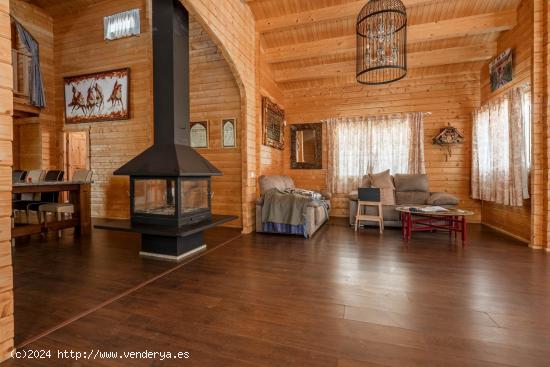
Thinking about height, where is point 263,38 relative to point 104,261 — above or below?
above

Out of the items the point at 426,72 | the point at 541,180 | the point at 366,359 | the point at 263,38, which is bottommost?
the point at 366,359

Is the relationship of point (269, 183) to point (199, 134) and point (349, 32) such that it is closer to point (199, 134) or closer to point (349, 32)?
point (199, 134)

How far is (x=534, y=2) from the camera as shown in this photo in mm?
3422

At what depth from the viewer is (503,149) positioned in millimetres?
4219

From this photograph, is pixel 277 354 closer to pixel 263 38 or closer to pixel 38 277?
pixel 38 277

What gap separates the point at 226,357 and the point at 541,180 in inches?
171

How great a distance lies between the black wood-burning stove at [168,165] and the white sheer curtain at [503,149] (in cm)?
439

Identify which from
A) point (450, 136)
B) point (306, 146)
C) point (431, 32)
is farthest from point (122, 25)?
point (450, 136)

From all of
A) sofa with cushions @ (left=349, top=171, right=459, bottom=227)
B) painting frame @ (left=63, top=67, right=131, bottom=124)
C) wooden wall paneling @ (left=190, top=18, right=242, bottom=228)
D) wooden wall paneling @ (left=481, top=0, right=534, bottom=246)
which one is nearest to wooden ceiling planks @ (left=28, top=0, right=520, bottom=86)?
wooden wall paneling @ (left=481, top=0, right=534, bottom=246)

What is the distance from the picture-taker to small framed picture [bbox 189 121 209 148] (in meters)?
5.05

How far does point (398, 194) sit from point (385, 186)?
459 mm

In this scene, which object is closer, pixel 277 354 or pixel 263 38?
pixel 277 354

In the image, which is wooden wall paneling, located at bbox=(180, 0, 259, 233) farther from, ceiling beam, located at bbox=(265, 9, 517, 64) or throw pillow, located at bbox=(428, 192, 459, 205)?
throw pillow, located at bbox=(428, 192, 459, 205)

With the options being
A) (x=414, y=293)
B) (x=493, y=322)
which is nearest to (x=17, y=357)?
(x=414, y=293)
